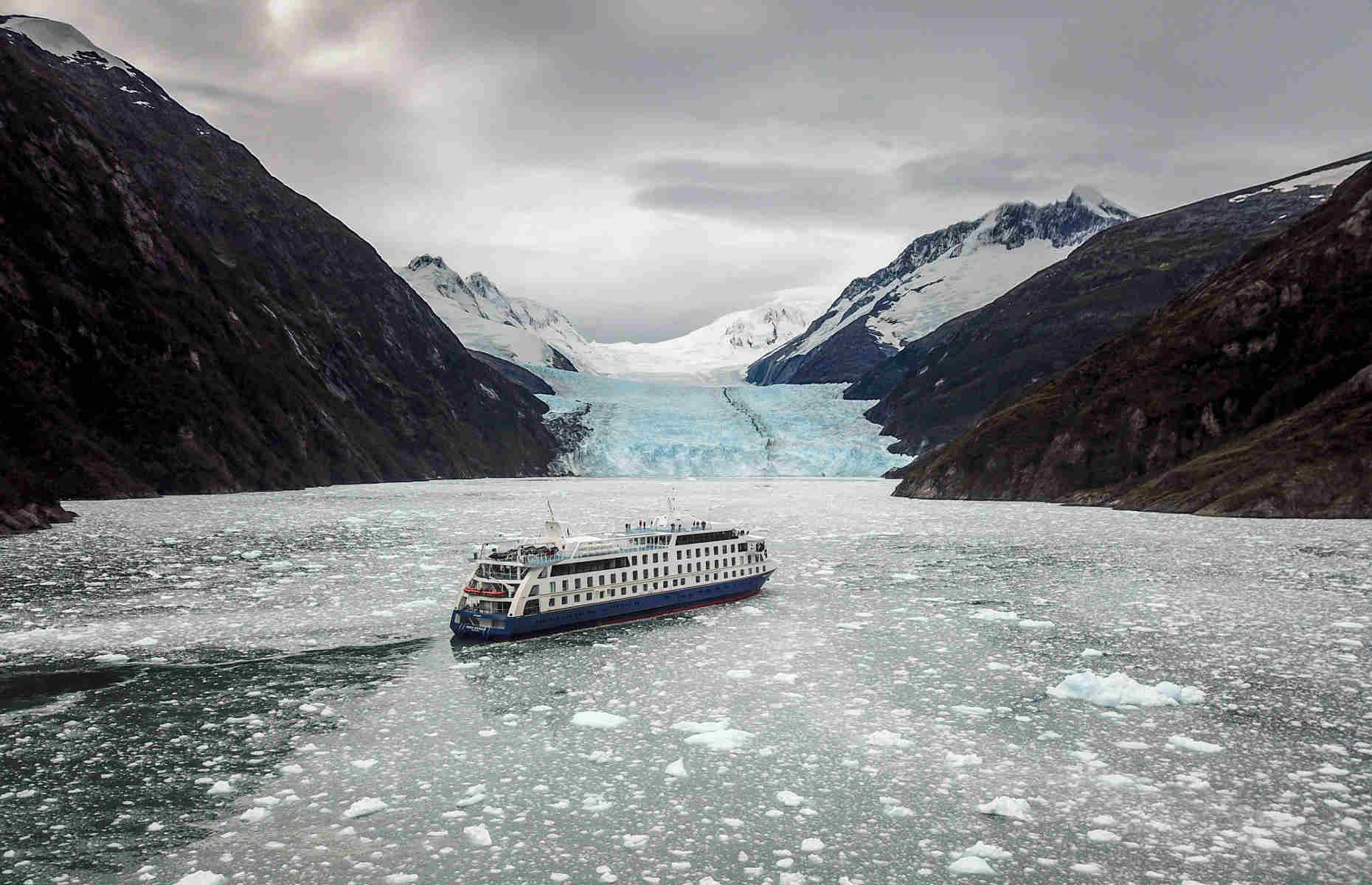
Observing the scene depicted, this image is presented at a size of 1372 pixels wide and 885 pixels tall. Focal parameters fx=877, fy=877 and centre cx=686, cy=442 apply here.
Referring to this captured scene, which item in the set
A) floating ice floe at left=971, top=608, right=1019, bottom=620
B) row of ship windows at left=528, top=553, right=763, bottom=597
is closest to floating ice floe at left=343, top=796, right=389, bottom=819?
row of ship windows at left=528, top=553, right=763, bottom=597

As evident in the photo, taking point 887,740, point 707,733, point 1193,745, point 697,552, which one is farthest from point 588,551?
point 1193,745

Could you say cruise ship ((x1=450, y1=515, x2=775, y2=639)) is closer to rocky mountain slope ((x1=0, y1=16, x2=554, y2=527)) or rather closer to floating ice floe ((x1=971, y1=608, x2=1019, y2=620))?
floating ice floe ((x1=971, y1=608, x2=1019, y2=620))

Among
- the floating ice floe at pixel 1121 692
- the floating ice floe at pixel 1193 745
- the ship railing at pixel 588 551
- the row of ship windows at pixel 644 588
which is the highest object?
the ship railing at pixel 588 551

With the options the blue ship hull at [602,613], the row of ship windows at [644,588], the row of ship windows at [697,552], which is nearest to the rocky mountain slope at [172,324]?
the blue ship hull at [602,613]

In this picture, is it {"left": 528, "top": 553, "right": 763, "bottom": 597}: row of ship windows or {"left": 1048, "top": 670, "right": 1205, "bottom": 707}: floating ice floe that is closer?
{"left": 1048, "top": 670, "right": 1205, "bottom": 707}: floating ice floe

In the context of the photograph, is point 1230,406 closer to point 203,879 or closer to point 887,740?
point 887,740

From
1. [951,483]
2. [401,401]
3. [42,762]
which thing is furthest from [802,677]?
[401,401]

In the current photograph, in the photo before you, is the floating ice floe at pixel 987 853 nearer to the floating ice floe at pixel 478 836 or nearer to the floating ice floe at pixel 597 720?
the floating ice floe at pixel 478 836
